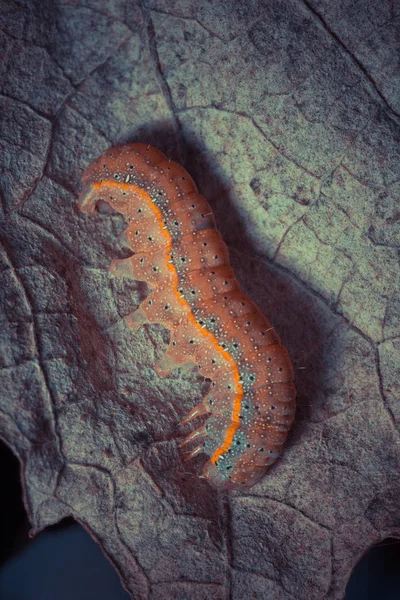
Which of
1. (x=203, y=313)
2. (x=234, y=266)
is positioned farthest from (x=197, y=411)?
(x=234, y=266)

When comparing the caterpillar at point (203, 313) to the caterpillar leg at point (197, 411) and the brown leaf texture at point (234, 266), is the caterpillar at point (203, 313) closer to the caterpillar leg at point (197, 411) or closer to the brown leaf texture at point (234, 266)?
the caterpillar leg at point (197, 411)

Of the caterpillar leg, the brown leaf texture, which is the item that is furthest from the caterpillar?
the brown leaf texture

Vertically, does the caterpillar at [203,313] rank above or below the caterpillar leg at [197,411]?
above

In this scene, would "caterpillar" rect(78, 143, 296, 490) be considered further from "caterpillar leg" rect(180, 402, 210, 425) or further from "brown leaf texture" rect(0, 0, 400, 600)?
"brown leaf texture" rect(0, 0, 400, 600)

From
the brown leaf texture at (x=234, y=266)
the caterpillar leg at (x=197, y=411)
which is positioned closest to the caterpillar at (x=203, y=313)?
the caterpillar leg at (x=197, y=411)

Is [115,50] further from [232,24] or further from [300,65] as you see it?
[300,65]

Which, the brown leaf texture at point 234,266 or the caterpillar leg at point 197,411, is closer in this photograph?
the brown leaf texture at point 234,266
